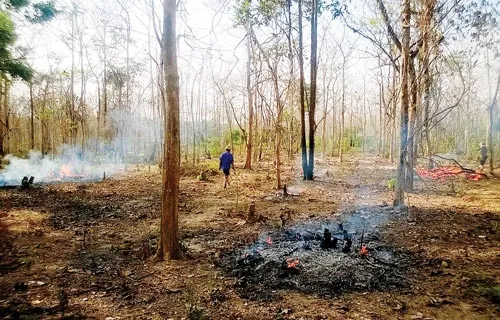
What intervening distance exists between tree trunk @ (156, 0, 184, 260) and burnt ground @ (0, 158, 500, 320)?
371 millimetres

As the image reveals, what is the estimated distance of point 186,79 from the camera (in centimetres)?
2828

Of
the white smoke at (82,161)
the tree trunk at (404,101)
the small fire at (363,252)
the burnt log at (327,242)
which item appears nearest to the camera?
the small fire at (363,252)

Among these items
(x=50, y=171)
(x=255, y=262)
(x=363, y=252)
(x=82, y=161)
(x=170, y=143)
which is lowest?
(x=255, y=262)

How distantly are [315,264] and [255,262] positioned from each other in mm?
991

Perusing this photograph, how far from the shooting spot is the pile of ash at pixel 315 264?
4.62 m

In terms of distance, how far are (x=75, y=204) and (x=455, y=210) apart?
37.2 feet

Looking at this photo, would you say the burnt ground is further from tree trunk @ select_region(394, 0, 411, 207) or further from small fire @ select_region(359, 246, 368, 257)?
tree trunk @ select_region(394, 0, 411, 207)

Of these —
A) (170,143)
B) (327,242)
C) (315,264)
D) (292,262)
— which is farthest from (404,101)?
(170,143)

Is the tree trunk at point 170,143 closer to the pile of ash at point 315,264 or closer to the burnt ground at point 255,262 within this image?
the burnt ground at point 255,262

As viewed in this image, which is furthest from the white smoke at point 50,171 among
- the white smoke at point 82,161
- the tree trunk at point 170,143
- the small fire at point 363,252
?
the small fire at point 363,252

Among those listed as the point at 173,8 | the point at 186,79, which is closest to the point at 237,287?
the point at 173,8

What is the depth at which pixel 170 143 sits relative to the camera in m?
5.45

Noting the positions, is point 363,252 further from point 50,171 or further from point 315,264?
point 50,171

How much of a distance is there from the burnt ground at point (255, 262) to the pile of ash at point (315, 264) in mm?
22
